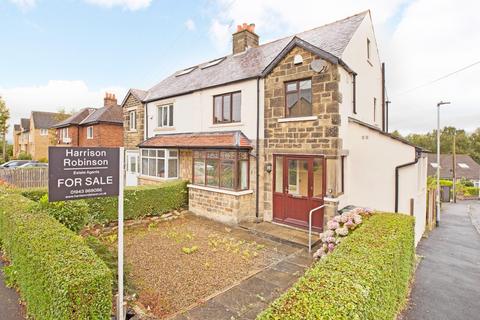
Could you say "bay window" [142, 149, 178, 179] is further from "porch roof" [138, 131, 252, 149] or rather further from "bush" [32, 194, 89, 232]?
"bush" [32, 194, 89, 232]

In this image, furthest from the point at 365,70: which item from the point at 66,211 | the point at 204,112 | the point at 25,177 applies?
the point at 25,177

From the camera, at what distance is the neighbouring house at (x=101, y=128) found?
24047 mm

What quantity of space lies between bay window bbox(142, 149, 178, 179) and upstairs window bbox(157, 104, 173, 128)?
5.53ft

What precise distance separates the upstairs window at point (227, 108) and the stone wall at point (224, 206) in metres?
3.28

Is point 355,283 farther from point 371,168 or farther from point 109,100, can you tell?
point 109,100

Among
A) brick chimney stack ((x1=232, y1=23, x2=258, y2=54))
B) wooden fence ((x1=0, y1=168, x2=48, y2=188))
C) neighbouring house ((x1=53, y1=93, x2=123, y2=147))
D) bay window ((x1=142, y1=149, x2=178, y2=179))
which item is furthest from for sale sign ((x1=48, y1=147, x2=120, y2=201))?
neighbouring house ((x1=53, y1=93, x2=123, y2=147))

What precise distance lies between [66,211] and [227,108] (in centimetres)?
742

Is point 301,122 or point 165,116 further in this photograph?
point 165,116

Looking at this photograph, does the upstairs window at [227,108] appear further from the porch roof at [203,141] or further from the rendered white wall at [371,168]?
the rendered white wall at [371,168]

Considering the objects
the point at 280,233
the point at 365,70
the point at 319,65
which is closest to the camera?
the point at 319,65

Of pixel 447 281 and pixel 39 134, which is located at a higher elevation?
pixel 39 134

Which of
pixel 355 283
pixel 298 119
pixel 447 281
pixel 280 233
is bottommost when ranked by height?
pixel 447 281

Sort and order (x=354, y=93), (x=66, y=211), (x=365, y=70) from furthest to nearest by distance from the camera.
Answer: (x=365, y=70), (x=354, y=93), (x=66, y=211)

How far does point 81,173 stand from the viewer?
12.7 feet
